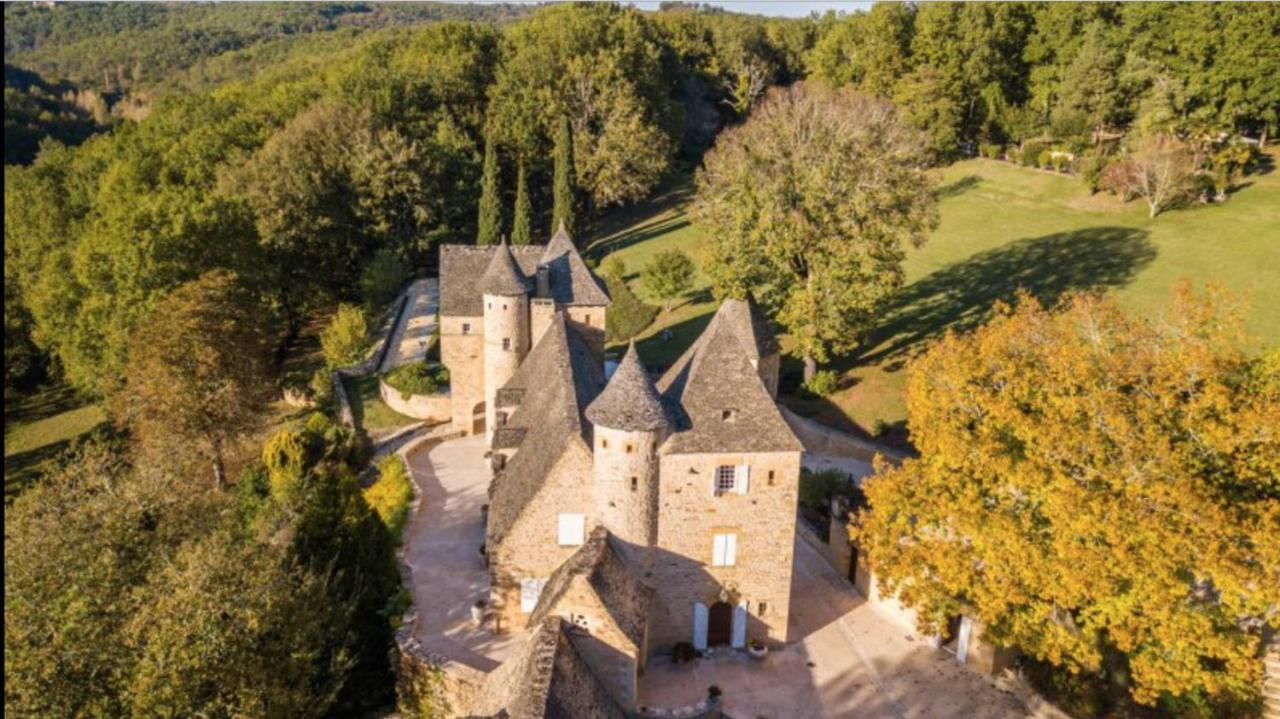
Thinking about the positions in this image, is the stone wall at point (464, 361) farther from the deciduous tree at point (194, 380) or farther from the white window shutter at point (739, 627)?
the white window shutter at point (739, 627)

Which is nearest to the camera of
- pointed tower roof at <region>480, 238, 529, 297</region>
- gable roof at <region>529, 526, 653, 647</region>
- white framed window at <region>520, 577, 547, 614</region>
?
gable roof at <region>529, 526, 653, 647</region>

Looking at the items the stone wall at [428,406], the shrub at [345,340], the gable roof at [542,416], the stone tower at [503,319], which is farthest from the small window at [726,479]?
the shrub at [345,340]

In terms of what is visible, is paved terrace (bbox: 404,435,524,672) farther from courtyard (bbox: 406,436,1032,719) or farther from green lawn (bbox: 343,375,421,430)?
green lawn (bbox: 343,375,421,430)

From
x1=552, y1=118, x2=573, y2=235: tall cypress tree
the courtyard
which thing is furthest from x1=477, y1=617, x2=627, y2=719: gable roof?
x1=552, y1=118, x2=573, y2=235: tall cypress tree

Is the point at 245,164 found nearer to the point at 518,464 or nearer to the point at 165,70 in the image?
the point at 518,464

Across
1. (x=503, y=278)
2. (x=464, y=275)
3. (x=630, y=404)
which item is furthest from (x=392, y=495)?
(x=630, y=404)

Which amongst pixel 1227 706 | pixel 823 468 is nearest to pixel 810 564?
pixel 823 468
